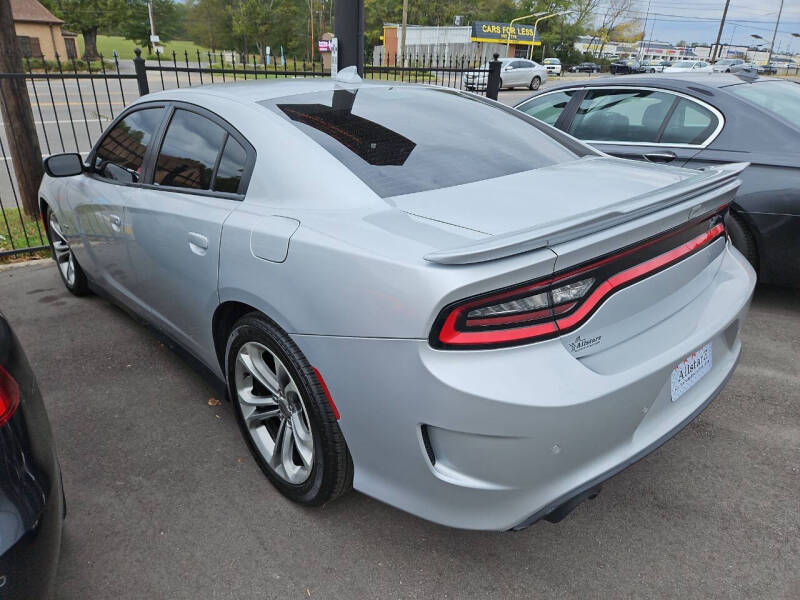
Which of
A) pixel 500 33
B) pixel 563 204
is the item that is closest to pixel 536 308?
pixel 563 204

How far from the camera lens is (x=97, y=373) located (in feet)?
11.2

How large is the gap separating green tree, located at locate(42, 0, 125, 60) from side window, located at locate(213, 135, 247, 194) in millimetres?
65986

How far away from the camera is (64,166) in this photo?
3408 millimetres

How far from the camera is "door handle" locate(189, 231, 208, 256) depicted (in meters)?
2.41

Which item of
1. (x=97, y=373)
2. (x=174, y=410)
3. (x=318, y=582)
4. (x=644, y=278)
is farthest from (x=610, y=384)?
(x=97, y=373)

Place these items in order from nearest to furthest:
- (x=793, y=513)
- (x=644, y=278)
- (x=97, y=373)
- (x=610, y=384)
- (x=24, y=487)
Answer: (x=24, y=487)
(x=610, y=384)
(x=644, y=278)
(x=793, y=513)
(x=97, y=373)

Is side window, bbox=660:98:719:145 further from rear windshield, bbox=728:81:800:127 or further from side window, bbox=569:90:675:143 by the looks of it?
rear windshield, bbox=728:81:800:127

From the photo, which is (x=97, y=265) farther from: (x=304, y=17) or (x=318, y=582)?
(x=304, y=17)

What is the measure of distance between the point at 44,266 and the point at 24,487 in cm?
A: 465

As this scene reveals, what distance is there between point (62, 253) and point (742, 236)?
497cm

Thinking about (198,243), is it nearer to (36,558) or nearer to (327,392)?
(327,392)

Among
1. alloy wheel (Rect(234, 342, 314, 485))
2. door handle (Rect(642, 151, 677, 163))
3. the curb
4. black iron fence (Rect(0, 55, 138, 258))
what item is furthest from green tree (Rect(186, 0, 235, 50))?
alloy wheel (Rect(234, 342, 314, 485))

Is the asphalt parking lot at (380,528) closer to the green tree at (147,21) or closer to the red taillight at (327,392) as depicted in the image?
the red taillight at (327,392)

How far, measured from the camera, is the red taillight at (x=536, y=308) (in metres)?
1.59
